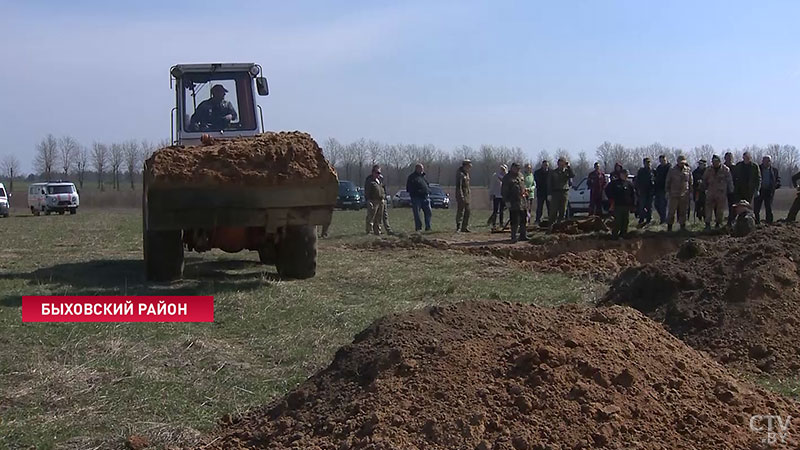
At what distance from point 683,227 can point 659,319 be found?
31.3 feet

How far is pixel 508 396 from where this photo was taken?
4.76 metres

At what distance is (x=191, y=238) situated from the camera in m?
11.1

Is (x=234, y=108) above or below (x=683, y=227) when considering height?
above

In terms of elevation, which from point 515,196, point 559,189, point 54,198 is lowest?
point 54,198

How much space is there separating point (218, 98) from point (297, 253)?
2.60 meters

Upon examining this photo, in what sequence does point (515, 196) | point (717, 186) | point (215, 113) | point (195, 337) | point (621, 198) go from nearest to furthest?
point (195, 337), point (215, 113), point (621, 198), point (515, 196), point (717, 186)

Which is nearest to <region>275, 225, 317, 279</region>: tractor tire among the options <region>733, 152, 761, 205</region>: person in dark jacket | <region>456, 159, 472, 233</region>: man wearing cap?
<region>456, 159, 472, 233</region>: man wearing cap

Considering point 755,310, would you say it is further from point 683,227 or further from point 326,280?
point 683,227

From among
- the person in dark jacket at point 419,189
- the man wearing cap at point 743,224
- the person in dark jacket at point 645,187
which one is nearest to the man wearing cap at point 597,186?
the person in dark jacket at point 645,187

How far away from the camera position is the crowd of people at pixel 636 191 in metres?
16.3

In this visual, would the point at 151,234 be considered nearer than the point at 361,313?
No

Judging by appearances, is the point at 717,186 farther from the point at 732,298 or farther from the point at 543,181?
the point at 732,298

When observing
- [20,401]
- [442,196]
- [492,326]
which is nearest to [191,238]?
[20,401]

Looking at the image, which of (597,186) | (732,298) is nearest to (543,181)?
(597,186)
